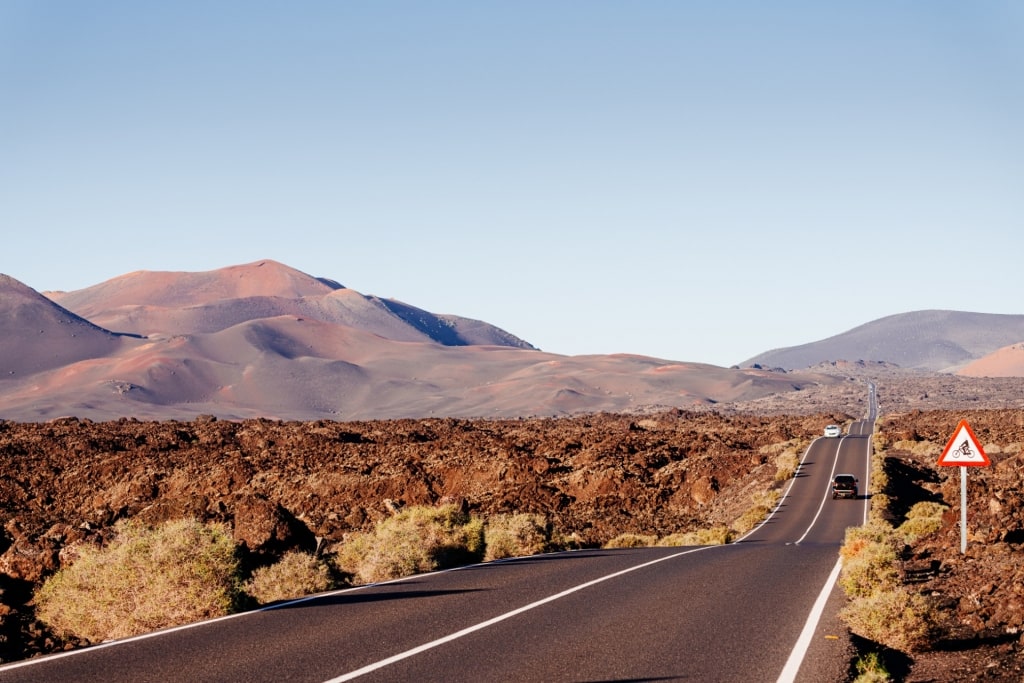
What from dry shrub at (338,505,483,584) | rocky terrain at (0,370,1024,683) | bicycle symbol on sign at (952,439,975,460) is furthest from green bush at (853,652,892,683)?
dry shrub at (338,505,483,584)

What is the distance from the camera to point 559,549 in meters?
26.1

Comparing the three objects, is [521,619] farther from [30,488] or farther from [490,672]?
[30,488]

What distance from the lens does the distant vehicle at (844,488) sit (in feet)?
178

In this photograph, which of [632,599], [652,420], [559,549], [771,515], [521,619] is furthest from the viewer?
[652,420]

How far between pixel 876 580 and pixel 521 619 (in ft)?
18.0

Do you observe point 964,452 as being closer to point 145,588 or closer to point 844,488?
point 145,588

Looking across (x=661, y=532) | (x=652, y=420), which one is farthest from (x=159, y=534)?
(x=652, y=420)

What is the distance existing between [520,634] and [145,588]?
5.20 m

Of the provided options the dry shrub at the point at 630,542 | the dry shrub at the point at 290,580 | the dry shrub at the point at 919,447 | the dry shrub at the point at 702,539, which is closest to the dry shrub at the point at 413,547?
the dry shrub at the point at 290,580

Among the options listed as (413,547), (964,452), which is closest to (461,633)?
(413,547)

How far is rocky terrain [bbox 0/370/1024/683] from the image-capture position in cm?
1886

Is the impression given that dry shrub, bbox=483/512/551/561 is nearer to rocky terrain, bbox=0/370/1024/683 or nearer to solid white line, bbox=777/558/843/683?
rocky terrain, bbox=0/370/1024/683

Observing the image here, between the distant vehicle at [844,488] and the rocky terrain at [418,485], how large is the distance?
→ 6.44ft

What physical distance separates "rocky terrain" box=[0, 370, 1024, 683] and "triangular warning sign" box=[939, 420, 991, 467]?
1642 millimetres
